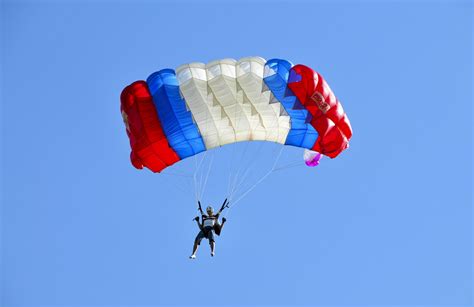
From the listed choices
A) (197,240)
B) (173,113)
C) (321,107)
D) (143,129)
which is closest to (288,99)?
(321,107)

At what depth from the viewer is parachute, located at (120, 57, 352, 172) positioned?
1105 inches

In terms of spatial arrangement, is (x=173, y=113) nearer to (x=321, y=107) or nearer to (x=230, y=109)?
(x=230, y=109)

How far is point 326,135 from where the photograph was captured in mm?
28000

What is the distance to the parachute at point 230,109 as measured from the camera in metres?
28.1

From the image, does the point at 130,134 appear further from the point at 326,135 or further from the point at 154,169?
the point at 326,135

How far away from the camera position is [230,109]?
28391 mm

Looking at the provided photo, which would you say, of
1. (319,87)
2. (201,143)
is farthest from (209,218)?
(319,87)

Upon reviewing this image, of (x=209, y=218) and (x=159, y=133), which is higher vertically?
(x=159, y=133)

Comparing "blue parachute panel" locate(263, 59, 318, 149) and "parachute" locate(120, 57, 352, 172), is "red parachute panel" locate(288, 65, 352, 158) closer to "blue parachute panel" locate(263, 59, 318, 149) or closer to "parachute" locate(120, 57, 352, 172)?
"parachute" locate(120, 57, 352, 172)

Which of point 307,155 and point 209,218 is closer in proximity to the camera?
point 209,218

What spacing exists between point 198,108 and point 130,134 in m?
1.68

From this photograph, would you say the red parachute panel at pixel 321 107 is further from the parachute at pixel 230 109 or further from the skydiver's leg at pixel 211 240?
the skydiver's leg at pixel 211 240

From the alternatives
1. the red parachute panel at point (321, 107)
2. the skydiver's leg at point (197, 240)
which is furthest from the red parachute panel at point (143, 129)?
the red parachute panel at point (321, 107)

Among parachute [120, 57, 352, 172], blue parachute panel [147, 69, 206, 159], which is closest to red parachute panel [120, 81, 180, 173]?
parachute [120, 57, 352, 172]
